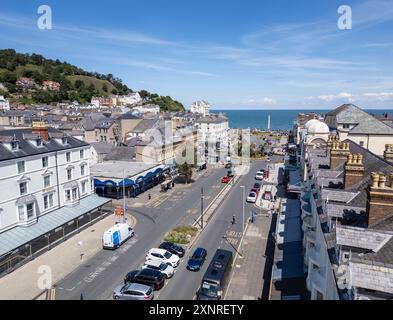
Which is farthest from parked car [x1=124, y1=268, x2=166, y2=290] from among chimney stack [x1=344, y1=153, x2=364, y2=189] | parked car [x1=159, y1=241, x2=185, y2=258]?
chimney stack [x1=344, y1=153, x2=364, y2=189]

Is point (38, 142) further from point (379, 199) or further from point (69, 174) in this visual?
point (379, 199)

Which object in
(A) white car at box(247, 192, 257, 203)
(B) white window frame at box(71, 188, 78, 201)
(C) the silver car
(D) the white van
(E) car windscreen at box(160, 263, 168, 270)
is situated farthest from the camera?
(A) white car at box(247, 192, 257, 203)

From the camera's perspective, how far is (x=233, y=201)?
52938 millimetres

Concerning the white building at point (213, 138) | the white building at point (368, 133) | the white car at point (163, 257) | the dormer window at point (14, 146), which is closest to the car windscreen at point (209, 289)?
the white car at point (163, 257)

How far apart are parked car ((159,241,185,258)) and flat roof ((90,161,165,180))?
2078cm

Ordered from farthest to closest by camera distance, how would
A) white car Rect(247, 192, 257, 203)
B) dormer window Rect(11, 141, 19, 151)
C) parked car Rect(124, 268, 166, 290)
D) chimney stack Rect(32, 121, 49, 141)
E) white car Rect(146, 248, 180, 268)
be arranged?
white car Rect(247, 192, 257, 203), chimney stack Rect(32, 121, 49, 141), dormer window Rect(11, 141, 19, 151), white car Rect(146, 248, 180, 268), parked car Rect(124, 268, 166, 290)

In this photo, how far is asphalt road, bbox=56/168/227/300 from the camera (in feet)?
89.2

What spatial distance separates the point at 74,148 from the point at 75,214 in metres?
9.10

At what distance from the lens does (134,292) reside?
24984 mm

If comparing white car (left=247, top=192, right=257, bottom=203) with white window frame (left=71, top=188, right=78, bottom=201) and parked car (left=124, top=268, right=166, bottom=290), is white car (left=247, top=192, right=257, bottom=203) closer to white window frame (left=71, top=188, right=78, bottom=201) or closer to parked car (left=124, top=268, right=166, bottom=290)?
white window frame (left=71, top=188, right=78, bottom=201)

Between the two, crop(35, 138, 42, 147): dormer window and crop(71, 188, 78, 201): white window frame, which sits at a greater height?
crop(35, 138, 42, 147): dormer window

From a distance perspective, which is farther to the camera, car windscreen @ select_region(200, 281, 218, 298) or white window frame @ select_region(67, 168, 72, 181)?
white window frame @ select_region(67, 168, 72, 181)

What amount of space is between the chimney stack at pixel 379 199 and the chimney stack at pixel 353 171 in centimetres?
702
